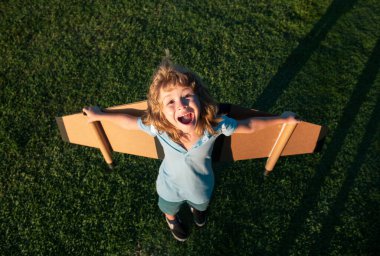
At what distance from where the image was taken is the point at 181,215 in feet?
13.2

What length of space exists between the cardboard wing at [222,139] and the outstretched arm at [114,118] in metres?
0.05

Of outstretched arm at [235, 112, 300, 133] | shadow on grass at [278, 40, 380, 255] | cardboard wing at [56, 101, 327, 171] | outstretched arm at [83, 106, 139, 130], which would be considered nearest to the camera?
outstretched arm at [235, 112, 300, 133]

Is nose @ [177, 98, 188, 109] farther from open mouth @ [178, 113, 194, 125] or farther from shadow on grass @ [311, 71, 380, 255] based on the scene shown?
shadow on grass @ [311, 71, 380, 255]

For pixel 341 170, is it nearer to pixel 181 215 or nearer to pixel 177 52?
pixel 181 215

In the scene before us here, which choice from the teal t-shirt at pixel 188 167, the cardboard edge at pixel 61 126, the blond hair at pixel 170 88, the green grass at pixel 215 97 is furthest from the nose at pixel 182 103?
the green grass at pixel 215 97

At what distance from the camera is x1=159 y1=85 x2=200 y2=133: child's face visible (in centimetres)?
257

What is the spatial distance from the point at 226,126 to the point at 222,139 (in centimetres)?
46

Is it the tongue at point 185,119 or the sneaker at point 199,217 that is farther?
the sneaker at point 199,217

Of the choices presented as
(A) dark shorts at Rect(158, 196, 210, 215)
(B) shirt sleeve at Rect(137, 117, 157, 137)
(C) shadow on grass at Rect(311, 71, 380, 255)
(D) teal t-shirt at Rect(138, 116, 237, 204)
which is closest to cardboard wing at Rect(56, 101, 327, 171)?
(B) shirt sleeve at Rect(137, 117, 157, 137)

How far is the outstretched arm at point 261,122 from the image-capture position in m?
2.98

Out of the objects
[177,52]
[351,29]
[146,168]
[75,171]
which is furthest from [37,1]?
[351,29]

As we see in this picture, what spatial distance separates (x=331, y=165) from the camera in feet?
14.0

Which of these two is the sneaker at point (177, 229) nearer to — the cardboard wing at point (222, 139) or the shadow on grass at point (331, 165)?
the cardboard wing at point (222, 139)

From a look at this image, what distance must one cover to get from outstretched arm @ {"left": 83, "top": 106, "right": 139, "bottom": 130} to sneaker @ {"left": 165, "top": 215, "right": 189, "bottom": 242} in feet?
4.03
